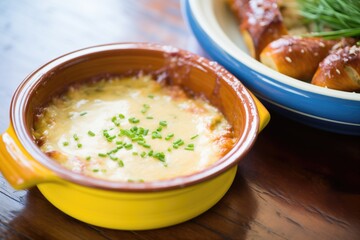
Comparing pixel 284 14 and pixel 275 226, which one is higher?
pixel 284 14

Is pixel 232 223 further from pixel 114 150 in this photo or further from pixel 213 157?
pixel 114 150

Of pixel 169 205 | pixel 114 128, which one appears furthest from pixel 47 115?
pixel 169 205

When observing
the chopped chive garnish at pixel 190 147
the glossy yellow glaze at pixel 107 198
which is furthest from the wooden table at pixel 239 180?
the chopped chive garnish at pixel 190 147


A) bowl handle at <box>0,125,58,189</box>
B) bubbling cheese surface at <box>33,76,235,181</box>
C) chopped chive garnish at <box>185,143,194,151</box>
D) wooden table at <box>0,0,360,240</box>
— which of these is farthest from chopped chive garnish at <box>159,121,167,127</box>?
bowl handle at <box>0,125,58,189</box>

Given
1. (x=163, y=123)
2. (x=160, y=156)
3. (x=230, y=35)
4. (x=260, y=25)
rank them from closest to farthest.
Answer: (x=160, y=156) → (x=163, y=123) → (x=260, y=25) → (x=230, y=35)

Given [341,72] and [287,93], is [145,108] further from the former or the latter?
[341,72]

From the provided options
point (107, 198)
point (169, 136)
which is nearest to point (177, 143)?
point (169, 136)
